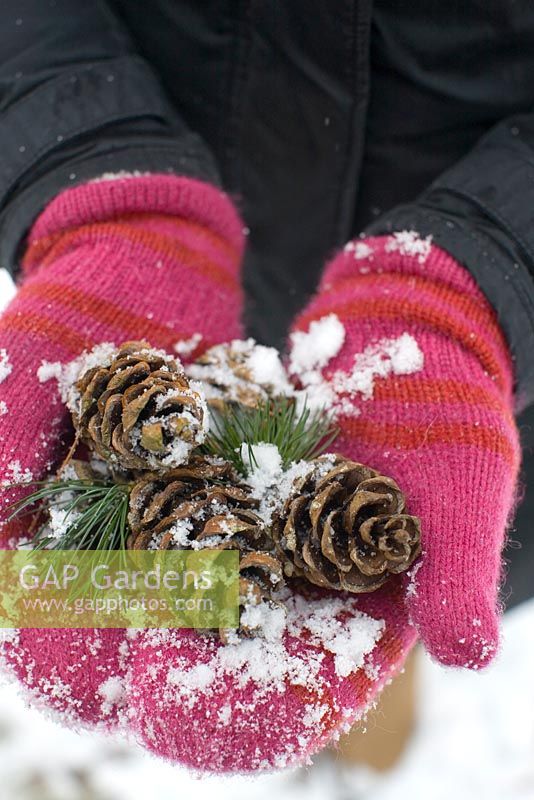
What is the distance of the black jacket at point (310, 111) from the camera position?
1047 millimetres

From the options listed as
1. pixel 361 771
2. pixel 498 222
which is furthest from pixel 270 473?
pixel 361 771

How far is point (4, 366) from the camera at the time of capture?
888mm

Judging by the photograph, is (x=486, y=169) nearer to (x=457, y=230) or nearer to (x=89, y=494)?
(x=457, y=230)

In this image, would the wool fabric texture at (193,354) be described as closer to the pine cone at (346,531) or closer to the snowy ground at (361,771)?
the pine cone at (346,531)

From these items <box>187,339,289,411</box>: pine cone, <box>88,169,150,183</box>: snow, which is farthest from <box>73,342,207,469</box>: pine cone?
<box>88,169,150,183</box>: snow

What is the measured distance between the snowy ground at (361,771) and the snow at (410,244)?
1.32 metres

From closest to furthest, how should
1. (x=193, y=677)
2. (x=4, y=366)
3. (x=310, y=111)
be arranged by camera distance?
(x=193, y=677)
(x=4, y=366)
(x=310, y=111)

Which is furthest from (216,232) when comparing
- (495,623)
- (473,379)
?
(495,623)

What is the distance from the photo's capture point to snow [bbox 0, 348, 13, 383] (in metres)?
0.88

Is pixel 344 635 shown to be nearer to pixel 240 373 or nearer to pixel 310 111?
pixel 240 373

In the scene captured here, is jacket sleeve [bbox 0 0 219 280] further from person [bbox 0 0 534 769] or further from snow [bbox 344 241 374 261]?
snow [bbox 344 241 374 261]

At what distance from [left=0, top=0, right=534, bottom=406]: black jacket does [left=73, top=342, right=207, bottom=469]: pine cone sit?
0.43m

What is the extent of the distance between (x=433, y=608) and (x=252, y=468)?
249mm

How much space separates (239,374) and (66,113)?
1.67ft
